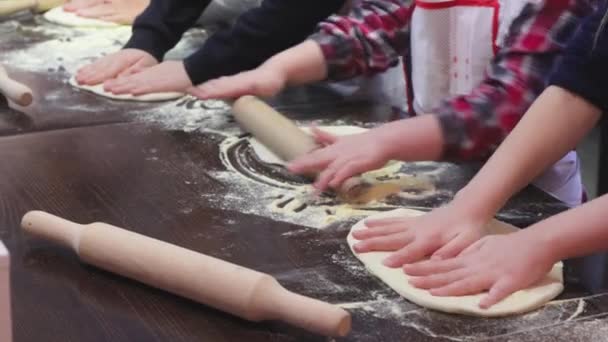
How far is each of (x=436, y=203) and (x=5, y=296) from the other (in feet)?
1.84

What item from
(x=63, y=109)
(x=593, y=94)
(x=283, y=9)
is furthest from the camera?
(x=283, y=9)

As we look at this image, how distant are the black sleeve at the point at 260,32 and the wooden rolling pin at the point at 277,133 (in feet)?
0.73

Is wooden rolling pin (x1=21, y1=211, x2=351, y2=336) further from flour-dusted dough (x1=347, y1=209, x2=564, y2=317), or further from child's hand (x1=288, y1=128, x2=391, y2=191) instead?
child's hand (x1=288, y1=128, x2=391, y2=191)

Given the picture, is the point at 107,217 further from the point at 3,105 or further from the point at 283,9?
the point at 283,9

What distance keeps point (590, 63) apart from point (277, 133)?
0.39m

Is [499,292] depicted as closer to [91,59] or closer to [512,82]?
[512,82]

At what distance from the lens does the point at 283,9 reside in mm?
1507

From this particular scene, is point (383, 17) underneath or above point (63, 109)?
above

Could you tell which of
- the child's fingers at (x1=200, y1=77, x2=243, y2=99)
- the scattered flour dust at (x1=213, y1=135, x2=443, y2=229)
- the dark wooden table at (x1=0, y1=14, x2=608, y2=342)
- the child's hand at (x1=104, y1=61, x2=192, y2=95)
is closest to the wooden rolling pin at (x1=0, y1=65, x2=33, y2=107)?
the dark wooden table at (x1=0, y1=14, x2=608, y2=342)

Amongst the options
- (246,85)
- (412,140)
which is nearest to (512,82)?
(412,140)

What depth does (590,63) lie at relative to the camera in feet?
3.04

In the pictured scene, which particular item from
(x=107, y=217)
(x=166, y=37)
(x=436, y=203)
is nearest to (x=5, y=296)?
(x=107, y=217)

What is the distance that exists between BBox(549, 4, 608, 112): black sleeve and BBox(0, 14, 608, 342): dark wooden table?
0.13 meters

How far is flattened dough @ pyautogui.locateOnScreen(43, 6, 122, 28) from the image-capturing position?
1899 millimetres
